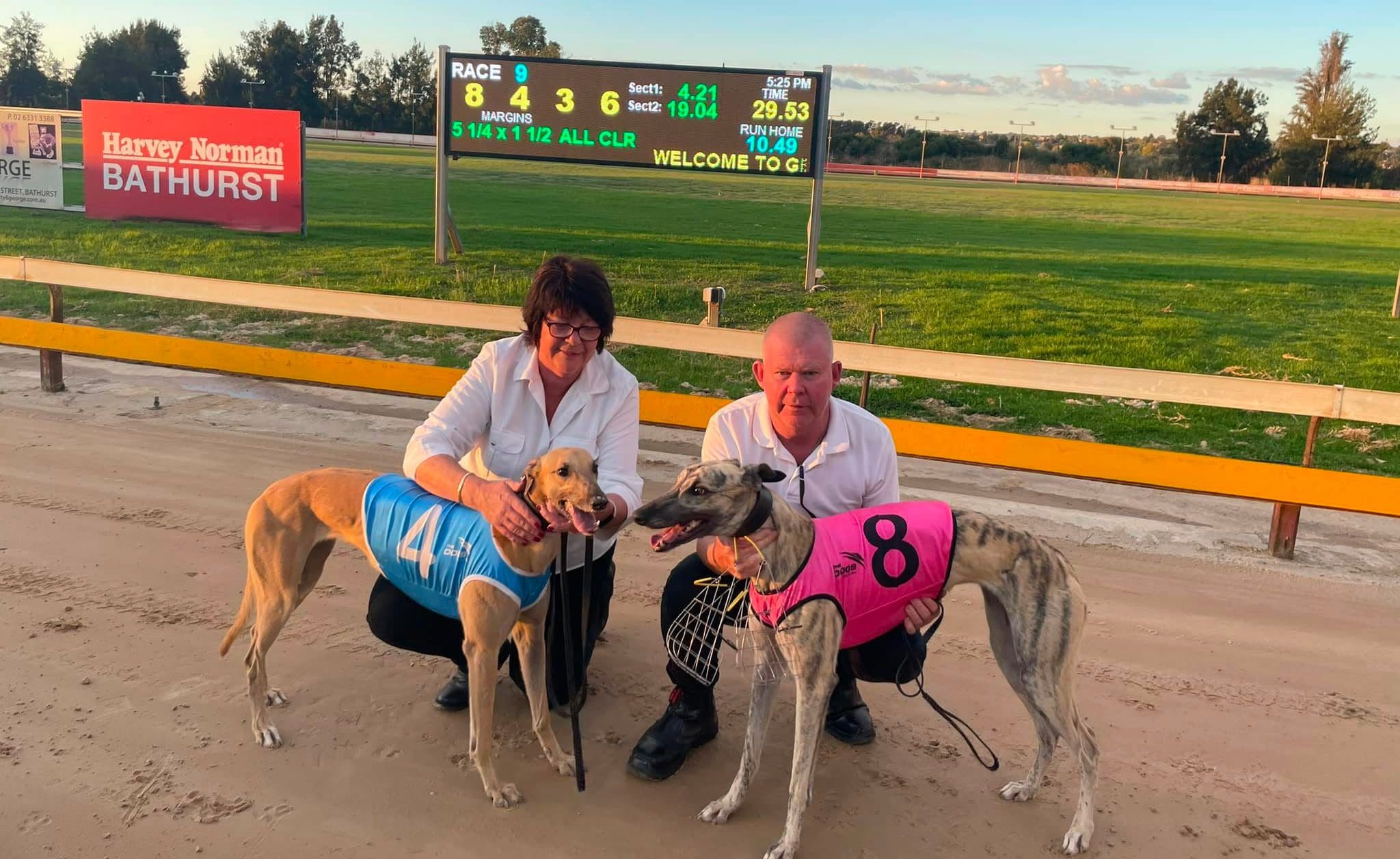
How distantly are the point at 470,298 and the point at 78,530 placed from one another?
6874 millimetres

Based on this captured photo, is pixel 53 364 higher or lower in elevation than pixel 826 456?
lower

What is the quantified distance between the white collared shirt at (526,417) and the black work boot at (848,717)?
100cm

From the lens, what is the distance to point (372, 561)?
10.8 feet

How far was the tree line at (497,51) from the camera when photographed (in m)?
56.0

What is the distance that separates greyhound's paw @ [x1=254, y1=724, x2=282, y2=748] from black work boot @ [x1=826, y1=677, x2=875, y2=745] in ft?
5.91

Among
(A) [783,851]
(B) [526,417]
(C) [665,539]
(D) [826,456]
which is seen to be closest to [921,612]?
(D) [826,456]

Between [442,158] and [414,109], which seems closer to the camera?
[442,158]

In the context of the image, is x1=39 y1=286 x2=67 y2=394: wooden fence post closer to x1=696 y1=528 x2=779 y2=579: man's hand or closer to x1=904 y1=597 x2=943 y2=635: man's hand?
x1=696 y1=528 x2=779 y2=579: man's hand

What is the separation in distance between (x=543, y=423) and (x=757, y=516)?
1.07 meters

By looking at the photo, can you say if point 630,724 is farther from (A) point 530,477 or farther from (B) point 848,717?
(A) point 530,477

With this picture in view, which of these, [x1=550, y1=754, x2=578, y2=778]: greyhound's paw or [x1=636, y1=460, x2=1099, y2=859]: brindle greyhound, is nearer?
[x1=636, y1=460, x2=1099, y2=859]: brindle greyhound

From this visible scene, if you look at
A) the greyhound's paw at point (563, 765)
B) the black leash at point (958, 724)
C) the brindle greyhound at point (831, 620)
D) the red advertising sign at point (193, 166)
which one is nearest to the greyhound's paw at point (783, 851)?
the brindle greyhound at point (831, 620)

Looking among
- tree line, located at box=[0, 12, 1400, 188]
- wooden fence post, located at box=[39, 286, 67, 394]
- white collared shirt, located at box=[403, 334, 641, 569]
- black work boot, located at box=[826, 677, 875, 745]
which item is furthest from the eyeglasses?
tree line, located at box=[0, 12, 1400, 188]

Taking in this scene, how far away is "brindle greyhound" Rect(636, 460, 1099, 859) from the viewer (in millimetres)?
2727
